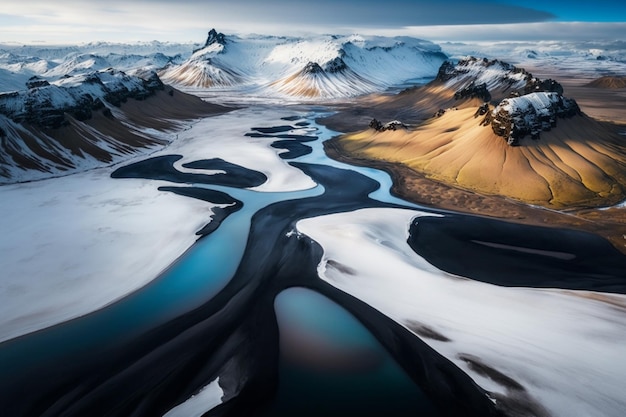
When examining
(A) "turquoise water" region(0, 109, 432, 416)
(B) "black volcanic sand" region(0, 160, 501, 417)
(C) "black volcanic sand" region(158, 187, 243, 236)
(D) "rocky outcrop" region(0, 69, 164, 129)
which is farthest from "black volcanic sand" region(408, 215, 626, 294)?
(D) "rocky outcrop" region(0, 69, 164, 129)

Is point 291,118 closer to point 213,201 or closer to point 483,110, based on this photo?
point 483,110

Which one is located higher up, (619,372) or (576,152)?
(576,152)

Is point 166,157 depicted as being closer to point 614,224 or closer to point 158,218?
point 158,218

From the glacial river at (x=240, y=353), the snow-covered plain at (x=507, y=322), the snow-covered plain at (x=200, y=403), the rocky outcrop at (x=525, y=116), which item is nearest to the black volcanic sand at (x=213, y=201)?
the glacial river at (x=240, y=353)

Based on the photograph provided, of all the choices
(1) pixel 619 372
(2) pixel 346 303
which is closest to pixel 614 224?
(1) pixel 619 372

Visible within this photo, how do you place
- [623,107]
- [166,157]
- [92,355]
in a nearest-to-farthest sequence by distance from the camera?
[92,355] → [166,157] → [623,107]

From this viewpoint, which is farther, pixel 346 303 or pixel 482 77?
pixel 482 77

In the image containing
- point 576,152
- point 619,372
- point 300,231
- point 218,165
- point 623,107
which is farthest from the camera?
point 623,107

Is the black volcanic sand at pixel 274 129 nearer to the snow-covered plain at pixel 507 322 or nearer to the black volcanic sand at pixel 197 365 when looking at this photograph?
the snow-covered plain at pixel 507 322
